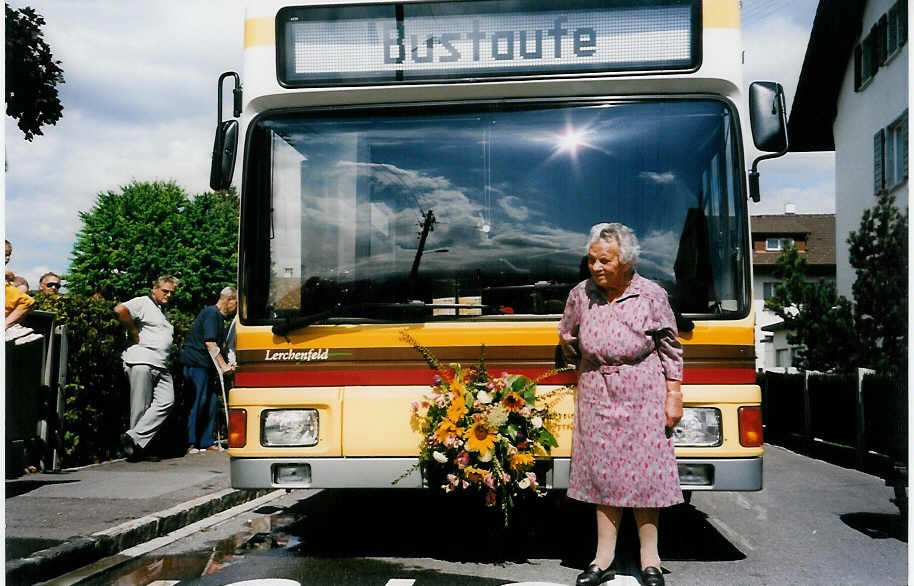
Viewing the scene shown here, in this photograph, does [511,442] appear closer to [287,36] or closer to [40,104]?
[287,36]

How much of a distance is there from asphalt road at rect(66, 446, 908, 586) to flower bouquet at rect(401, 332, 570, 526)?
55 cm

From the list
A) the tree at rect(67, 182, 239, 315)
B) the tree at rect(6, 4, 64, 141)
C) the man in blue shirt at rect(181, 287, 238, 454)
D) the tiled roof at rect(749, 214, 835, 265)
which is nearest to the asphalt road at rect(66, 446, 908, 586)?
the man in blue shirt at rect(181, 287, 238, 454)

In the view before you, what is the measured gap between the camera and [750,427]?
5652 millimetres

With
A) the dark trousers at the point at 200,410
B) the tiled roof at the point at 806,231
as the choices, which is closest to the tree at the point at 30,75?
the dark trousers at the point at 200,410

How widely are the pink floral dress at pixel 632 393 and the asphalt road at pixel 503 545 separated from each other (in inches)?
23.0

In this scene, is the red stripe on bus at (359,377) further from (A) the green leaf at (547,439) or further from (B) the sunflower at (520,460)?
(B) the sunflower at (520,460)

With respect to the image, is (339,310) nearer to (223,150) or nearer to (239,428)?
(239,428)

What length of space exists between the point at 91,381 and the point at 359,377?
5.49 meters

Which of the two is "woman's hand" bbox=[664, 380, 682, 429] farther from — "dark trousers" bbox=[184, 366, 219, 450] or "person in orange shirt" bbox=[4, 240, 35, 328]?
"dark trousers" bbox=[184, 366, 219, 450]

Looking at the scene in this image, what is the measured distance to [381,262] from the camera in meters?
5.93

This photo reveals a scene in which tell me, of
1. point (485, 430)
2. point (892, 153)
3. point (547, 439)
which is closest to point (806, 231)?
point (892, 153)

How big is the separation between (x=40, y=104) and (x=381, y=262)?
1211 centimetres

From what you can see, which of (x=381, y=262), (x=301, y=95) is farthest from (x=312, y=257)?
(x=301, y=95)

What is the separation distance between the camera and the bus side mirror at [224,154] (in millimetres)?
6086
